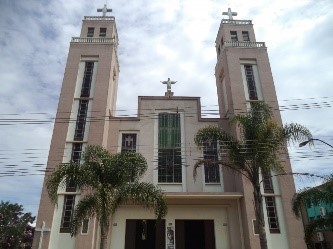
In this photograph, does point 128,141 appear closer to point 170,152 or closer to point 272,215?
point 170,152

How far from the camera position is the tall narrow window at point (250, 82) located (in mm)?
24947

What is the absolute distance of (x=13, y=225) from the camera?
126ft

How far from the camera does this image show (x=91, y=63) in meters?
26.2

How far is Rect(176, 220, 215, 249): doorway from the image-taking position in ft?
76.8

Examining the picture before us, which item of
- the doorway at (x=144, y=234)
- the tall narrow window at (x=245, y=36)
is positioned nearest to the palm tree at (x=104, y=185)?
the doorway at (x=144, y=234)

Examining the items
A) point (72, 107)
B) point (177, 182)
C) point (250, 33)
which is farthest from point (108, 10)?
point (177, 182)

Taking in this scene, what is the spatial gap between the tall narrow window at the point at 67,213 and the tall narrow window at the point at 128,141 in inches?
200

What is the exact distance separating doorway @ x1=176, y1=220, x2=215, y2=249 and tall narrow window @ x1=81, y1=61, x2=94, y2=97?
1193cm

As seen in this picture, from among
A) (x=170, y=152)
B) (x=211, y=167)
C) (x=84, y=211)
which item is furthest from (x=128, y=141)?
(x=84, y=211)

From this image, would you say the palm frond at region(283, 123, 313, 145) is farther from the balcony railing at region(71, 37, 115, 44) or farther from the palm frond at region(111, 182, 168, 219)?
the balcony railing at region(71, 37, 115, 44)

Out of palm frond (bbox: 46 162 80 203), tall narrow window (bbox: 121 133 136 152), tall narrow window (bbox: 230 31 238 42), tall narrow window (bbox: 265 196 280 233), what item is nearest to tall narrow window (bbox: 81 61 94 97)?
tall narrow window (bbox: 121 133 136 152)

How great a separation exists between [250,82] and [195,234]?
12.6m

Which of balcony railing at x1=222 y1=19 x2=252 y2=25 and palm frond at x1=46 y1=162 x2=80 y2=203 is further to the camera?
balcony railing at x1=222 y1=19 x2=252 y2=25

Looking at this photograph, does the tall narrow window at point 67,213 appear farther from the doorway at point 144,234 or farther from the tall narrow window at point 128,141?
the tall narrow window at point 128,141
